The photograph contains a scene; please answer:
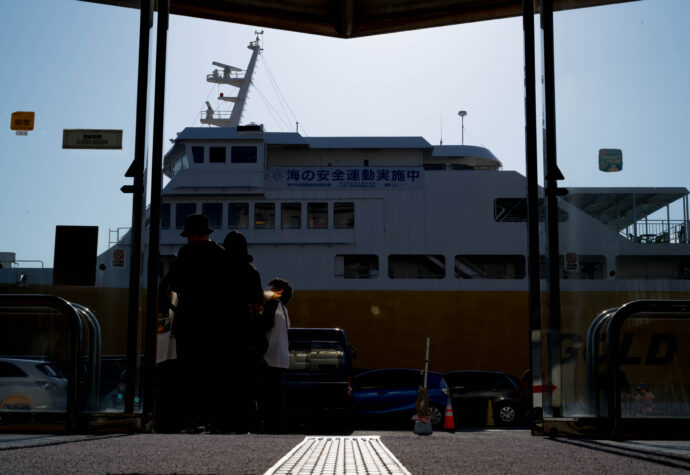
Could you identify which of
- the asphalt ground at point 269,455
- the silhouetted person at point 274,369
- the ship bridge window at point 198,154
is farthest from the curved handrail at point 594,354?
the ship bridge window at point 198,154

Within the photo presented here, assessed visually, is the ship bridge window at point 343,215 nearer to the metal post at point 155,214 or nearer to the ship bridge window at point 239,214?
the ship bridge window at point 239,214

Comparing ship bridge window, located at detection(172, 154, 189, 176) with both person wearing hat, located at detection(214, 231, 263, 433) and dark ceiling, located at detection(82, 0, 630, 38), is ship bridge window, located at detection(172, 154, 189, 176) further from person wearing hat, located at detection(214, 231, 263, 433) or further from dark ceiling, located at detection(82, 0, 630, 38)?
person wearing hat, located at detection(214, 231, 263, 433)

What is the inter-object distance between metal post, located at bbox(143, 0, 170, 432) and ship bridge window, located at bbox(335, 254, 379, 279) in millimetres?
15575

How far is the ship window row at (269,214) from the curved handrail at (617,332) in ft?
54.1

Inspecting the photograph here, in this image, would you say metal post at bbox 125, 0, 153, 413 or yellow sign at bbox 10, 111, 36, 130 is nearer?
metal post at bbox 125, 0, 153, 413

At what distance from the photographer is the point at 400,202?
20.3 meters

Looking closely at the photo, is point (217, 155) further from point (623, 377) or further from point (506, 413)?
point (623, 377)

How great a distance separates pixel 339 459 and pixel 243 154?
59.7 feet

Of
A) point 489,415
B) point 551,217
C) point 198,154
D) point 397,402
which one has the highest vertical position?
point 198,154

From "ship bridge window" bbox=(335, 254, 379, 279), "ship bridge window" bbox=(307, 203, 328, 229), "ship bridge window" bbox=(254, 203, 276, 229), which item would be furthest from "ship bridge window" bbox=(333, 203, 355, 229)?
"ship bridge window" bbox=(254, 203, 276, 229)

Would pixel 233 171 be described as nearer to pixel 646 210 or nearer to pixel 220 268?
pixel 646 210

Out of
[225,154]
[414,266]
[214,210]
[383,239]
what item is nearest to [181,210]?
[214,210]

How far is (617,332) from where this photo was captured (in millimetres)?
3834

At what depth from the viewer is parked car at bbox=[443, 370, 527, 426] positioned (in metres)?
12.6
